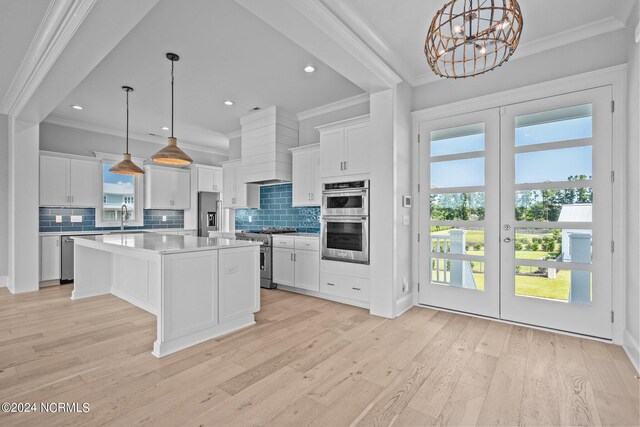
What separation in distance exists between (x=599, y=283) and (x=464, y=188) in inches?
57.7

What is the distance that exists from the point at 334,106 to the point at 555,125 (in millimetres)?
2870

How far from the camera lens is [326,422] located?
178 centimetres

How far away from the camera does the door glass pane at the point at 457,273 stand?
11.6 ft

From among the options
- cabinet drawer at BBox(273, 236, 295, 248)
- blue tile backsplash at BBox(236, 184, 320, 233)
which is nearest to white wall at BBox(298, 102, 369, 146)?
blue tile backsplash at BBox(236, 184, 320, 233)


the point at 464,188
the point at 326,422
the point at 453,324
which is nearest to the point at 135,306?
the point at 326,422

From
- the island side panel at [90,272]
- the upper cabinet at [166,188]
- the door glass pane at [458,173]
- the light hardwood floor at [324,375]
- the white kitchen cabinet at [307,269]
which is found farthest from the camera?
the upper cabinet at [166,188]

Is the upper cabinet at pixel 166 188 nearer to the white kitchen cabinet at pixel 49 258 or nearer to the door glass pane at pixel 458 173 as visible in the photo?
the white kitchen cabinet at pixel 49 258

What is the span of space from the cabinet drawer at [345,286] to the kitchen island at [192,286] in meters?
1.17

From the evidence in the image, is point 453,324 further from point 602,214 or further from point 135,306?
point 135,306

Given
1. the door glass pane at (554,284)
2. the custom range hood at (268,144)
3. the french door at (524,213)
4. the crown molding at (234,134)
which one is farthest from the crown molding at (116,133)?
the door glass pane at (554,284)

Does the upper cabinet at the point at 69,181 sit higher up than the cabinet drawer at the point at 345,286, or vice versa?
the upper cabinet at the point at 69,181

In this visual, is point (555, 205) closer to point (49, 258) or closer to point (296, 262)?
point (296, 262)

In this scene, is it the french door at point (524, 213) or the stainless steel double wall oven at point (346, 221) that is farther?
the stainless steel double wall oven at point (346, 221)

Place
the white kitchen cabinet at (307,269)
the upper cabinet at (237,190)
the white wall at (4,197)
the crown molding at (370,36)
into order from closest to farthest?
the crown molding at (370,36) → the white kitchen cabinet at (307,269) → the white wall at (4,197) → the upper cabinet at (237,190)
